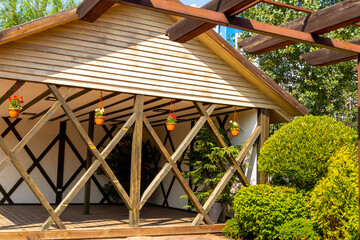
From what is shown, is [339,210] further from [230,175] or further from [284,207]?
[230,175]

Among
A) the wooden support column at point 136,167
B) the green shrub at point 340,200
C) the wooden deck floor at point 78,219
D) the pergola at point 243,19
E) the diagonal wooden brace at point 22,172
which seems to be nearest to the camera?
the pergola at point 243,19

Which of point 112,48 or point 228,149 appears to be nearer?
point 112,48

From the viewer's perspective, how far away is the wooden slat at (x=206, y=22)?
11.5 feet

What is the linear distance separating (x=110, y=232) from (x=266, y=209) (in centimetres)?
279

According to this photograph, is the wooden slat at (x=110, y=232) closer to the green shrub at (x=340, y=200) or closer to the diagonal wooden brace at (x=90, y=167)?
the diagonal wooden brace at (x=90, y=167)

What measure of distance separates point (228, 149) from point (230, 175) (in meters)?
0.55

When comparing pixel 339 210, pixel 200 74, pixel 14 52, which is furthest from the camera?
pixel 200 74

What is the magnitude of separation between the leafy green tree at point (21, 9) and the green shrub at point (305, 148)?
22.3 metres

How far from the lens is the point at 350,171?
6219mm

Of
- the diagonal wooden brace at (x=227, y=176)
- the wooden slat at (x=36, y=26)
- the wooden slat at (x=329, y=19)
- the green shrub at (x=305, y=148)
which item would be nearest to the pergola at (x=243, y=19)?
the wooden slat at (x=329, y=19)

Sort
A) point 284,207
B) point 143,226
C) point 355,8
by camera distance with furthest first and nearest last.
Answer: point 143,226 → point 284,207 → point 355,8

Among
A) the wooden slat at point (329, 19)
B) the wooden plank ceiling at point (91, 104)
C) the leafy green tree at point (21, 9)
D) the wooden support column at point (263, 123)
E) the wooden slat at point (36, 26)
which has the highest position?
the leafy green tree at point (21, 9)

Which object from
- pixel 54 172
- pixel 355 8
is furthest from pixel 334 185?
pixel 54 172

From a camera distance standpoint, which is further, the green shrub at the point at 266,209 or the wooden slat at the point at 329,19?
the green shrub at the point at 266,209
